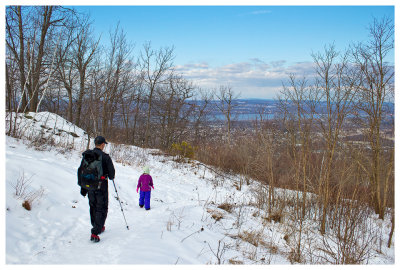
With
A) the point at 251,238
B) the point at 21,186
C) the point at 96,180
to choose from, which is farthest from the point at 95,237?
the point at 251,238

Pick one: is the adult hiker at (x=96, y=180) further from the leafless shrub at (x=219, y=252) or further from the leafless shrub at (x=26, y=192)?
the leafless shrub at (x=219, y=252)

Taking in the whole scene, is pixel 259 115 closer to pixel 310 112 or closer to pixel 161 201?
pixel 310 112

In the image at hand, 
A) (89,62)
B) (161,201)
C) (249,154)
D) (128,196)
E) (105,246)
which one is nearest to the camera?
(105,246)

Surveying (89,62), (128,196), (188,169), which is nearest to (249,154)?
(188,169)

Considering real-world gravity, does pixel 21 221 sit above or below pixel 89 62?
below

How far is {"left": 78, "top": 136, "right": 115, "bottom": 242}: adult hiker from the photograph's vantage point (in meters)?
4.44

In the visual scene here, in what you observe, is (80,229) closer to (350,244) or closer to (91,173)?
(91,173)

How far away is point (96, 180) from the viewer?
14.6ft

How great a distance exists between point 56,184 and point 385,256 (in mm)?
10062

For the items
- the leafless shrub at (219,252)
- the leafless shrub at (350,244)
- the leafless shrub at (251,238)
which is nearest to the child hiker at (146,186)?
the leafless shrub at (251,238)

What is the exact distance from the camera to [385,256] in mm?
7383

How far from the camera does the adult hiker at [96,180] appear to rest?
444cm

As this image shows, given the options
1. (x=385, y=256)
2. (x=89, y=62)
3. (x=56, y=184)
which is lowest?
(x=385, y=256)

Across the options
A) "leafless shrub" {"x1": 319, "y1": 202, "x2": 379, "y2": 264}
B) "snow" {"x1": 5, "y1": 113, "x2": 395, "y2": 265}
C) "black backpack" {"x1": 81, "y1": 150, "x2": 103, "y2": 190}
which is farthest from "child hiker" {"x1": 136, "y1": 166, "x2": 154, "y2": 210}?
"leafless shrub" {"x1": 319, "y1": 202, "x2": 379, "y2": 264}
